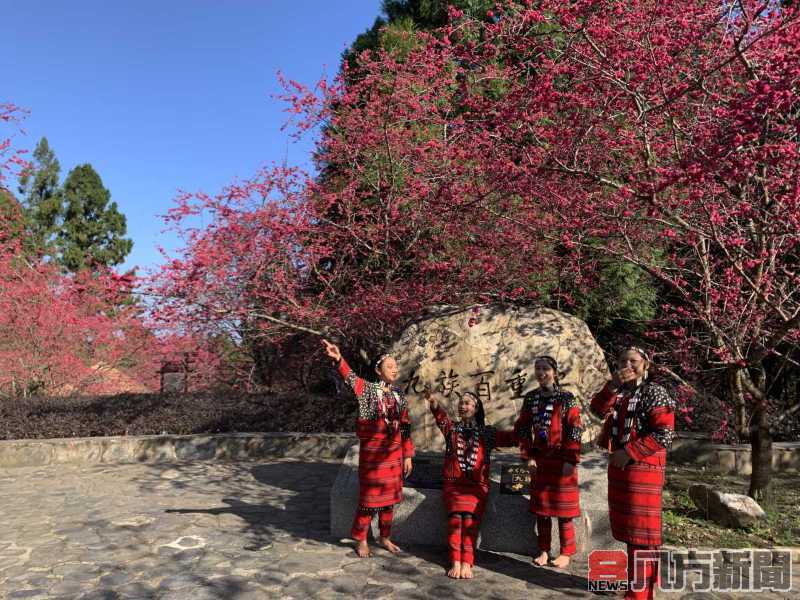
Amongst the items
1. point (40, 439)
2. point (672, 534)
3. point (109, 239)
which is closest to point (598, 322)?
point (672, 534)

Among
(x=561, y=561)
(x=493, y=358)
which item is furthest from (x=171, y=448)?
(x=561, y=561)

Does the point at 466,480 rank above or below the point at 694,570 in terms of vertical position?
above

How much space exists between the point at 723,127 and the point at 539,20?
5.81 ft

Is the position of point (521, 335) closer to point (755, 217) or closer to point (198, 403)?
point (755, 217)

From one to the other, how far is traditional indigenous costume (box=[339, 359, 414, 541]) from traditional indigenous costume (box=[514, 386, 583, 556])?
1055 mm

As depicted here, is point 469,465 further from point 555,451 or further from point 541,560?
point 541,560

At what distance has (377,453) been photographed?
4953 millimetres

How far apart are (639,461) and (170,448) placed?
25.6ft

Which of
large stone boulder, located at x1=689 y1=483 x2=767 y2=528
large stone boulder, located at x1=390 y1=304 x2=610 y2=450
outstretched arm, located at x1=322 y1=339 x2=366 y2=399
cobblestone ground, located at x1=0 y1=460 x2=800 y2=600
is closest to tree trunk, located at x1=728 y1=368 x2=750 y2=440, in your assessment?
large stone boulder, located at x1=689 y1=483 x2=767 y2=528

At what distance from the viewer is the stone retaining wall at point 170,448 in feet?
30.5

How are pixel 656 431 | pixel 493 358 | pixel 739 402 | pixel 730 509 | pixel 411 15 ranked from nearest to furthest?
pixel 656 431, pixel 730 509, pixel 739 402, pixel 493 358, pixel 411 15

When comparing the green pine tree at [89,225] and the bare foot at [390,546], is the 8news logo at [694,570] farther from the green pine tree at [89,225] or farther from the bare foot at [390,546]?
the green pine tree at [89,225]

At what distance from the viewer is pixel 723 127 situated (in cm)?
446

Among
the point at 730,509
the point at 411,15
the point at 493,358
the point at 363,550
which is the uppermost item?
the point at 411,15
